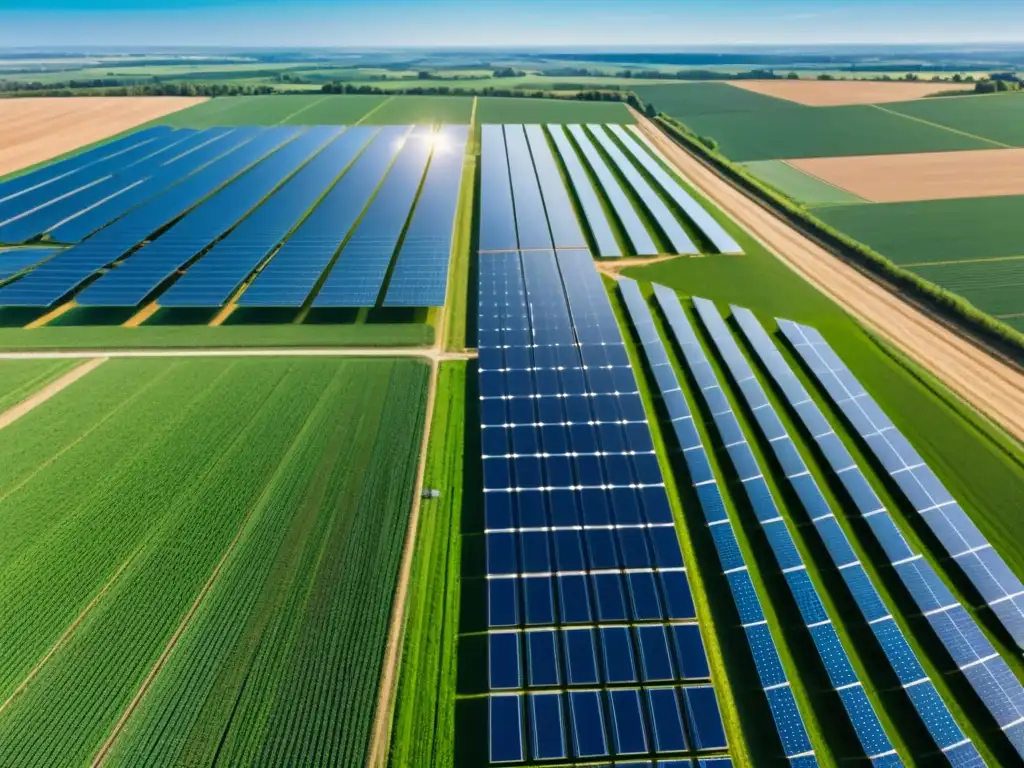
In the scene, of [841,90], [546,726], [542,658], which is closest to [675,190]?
[542,658]

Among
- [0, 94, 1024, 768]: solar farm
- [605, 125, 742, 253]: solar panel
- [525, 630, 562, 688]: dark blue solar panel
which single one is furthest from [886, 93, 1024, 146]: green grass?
[525, 630, 562, 688]: dark blue solar panel

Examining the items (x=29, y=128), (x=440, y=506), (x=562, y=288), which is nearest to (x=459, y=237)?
(x=562, y=288)

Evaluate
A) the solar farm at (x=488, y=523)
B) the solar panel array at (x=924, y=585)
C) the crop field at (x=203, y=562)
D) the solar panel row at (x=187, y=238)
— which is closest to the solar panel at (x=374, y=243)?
the solar farm at (x=488, y=523)

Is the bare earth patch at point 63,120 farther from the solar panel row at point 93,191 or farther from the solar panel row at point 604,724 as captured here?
→ the solar panel row at point 604,724

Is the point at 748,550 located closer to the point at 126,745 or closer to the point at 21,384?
the point at 126,745

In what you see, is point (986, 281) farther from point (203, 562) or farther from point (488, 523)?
point (203, 562)

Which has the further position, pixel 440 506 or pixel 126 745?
pixel 440 506
